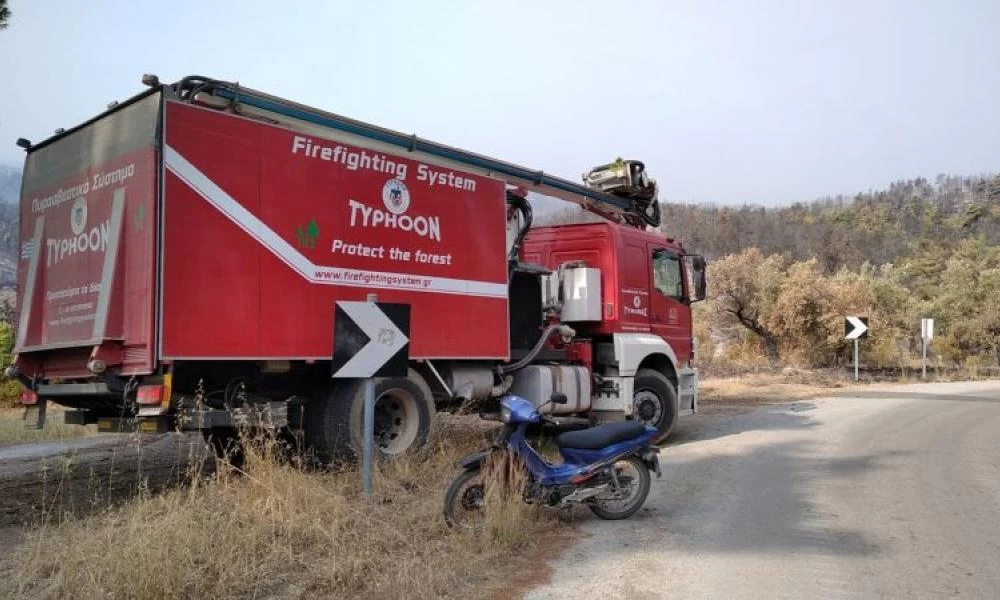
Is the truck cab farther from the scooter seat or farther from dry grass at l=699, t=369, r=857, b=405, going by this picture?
dry grass at l=699, t=369, r=857, b=405

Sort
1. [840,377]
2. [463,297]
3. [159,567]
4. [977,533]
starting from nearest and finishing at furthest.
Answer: [159,567] < [977,533] < [463,297] < [840,377]

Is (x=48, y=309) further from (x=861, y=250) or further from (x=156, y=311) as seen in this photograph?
(x=861, y=250)

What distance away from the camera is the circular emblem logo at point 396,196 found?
823 cm

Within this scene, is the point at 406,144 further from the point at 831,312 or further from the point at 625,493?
the point at 831,312

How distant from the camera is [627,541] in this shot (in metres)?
5.95

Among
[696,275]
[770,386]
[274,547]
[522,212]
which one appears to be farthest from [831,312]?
[274,547]

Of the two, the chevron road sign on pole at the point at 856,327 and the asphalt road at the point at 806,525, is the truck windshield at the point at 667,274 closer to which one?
the asphalt road at the point at 806,525

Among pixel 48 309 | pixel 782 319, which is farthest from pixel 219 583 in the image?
pixel 782 319

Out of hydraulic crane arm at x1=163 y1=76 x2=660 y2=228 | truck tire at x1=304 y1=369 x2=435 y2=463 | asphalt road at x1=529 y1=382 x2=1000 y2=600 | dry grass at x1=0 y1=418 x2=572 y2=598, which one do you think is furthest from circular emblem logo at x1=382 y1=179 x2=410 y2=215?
asphalt road at x1=529 y1=382 x2=1000 y2=600

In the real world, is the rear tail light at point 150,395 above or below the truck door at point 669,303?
below

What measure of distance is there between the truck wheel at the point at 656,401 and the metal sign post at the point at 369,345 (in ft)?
18.4

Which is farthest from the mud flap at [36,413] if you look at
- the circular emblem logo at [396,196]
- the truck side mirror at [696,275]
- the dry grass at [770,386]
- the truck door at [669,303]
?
the dry grass at [770,386]

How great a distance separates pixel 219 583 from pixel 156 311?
284 centimetres

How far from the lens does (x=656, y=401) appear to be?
38.1 ft
